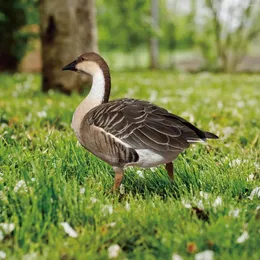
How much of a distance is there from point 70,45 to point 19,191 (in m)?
6.93

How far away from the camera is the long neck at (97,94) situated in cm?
374

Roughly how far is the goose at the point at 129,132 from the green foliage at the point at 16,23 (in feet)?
43.1

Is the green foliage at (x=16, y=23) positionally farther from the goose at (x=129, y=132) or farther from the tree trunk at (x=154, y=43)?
the goose at (x=129, y=132)

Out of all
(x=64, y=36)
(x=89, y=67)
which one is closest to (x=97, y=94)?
(x=89, y=67)

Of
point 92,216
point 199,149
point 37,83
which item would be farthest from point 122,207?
point 37,83

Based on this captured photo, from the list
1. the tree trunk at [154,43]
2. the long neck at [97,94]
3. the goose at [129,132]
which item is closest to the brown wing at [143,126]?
the goose at [129,132]

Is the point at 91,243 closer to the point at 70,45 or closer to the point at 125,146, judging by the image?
the point at 125,146

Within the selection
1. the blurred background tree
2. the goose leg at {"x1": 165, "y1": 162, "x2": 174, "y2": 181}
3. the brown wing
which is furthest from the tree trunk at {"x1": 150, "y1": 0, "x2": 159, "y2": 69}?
the brown wing

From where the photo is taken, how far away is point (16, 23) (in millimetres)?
16641

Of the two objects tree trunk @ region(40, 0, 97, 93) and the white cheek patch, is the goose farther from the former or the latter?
tree trunk @ region(40, 0, 97, 93)

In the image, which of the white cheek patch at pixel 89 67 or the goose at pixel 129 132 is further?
the white cheek patch at pixel 89 67

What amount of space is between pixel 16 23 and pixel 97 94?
1374 centimetres

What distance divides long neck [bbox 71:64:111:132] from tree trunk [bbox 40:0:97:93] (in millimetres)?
6355

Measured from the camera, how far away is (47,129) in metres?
6.30
